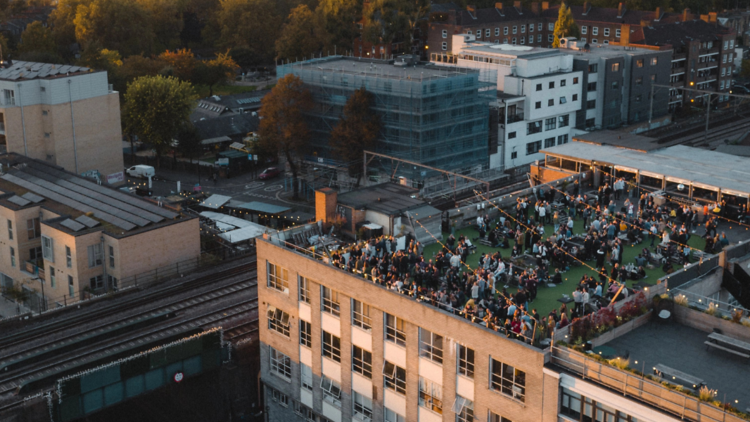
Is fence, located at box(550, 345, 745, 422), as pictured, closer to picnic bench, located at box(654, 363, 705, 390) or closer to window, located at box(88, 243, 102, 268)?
picnic bench, located at box(654, 363, 705, 390)

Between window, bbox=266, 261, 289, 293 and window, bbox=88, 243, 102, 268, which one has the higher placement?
window, bbox=266, 261, 289, 293

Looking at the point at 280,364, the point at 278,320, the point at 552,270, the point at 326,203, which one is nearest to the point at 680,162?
the point at 552,270

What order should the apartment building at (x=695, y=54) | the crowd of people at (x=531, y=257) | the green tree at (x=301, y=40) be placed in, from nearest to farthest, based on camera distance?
1. the crowd of people at (x=531, y=257)
2. the apartment building at (x=695, y=54)
3. the green tree at (x=301, y=40)

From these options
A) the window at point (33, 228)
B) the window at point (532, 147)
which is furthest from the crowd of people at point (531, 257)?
the window at point (532, 147)

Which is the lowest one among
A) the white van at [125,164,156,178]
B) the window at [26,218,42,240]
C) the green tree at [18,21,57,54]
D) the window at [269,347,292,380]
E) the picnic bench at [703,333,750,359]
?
the white van at [125,164,156,178]

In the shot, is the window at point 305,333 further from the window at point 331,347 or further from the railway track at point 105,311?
the railway track at point 105,311

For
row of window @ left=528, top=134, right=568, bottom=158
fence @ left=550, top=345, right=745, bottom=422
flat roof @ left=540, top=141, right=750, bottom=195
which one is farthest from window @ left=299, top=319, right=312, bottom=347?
row of window @ left=528, top=134, right=568, bottom=158

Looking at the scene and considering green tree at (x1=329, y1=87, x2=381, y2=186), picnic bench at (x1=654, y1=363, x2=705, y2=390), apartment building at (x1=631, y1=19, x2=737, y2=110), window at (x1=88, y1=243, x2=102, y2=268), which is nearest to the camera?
picnic bench at (x1=654, y1=363, x2=705, y2=390)

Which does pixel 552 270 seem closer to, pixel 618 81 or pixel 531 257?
pixel 531 257
